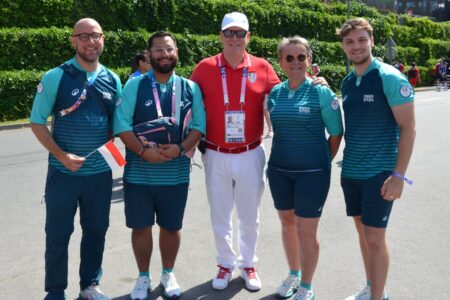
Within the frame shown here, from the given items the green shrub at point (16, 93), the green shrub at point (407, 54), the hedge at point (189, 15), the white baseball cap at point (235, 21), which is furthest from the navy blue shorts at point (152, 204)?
the green shrub at point (407, 54)

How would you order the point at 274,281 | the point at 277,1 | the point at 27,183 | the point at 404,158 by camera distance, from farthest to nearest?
1. the point at 277,1
2. the point at 27,183
3. the point at 274,281
4. the point at 404,158

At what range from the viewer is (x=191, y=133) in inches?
161

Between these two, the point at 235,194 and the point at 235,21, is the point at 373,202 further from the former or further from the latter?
the point at 235,21

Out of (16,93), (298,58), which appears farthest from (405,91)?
(16,93)

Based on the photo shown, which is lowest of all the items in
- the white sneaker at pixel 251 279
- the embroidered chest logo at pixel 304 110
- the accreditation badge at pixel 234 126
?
the white sneaker at pixel 251 279

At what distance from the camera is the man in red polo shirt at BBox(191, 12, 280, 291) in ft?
14.1

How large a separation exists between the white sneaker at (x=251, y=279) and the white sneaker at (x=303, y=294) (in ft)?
1.38

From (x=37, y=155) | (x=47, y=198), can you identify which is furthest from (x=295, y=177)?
(x=37, y=155)

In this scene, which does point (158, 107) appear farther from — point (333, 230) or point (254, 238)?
point (333, 230)

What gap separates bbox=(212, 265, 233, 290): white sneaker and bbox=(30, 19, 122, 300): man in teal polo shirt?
1181 millimetres

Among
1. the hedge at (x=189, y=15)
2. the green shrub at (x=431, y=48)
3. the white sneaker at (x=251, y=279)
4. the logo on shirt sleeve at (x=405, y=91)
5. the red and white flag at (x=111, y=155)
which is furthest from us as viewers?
the green shrub at (x=431, y=48)

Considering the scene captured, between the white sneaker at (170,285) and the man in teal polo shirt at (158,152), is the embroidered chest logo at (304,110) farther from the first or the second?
the white sneaker at (170,285)

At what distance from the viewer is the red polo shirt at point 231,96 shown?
4.31 m

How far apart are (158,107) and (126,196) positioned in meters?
0.78
